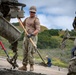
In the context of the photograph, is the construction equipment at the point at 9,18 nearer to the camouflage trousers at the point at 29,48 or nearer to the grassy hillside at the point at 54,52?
the camouflage trousers at the point at 29,48

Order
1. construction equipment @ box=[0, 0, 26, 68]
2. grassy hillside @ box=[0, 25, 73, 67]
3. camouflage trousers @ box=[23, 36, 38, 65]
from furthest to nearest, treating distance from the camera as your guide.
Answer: grassy hillside @ box=[0, 25, 73, 67] → camouflage trousers @ box=[23, 36, 38, 65] → construction equipment @ box=[0, 0, 26, 68]

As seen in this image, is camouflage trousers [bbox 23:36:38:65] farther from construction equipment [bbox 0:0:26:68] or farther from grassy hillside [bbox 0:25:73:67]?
grassy hillside [bbox 0:25:73:67]

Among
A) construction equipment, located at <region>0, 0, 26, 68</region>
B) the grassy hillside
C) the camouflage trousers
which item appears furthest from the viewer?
the grassy hillside

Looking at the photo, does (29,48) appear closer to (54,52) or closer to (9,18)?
(9,18)

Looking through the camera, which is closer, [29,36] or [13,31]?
[13,31]

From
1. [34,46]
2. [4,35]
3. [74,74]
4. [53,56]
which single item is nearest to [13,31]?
[4,35]

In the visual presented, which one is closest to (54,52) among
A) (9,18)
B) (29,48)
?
(29,48)

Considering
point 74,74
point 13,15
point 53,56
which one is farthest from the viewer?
point 53,56

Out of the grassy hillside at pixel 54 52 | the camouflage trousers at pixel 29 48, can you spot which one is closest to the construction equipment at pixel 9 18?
the camouflage trousers at pixel 29 48

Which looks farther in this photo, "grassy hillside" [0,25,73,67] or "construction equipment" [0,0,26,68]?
"grassy hillside" [0,25,73,67]

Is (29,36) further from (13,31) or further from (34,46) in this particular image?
(13,31)

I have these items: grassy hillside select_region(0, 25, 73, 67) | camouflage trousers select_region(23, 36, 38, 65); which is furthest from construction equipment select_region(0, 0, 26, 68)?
grassy hillside select_region(0, 25, 73, 67)

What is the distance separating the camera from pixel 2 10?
1091cm

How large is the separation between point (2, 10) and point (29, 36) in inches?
96.7
